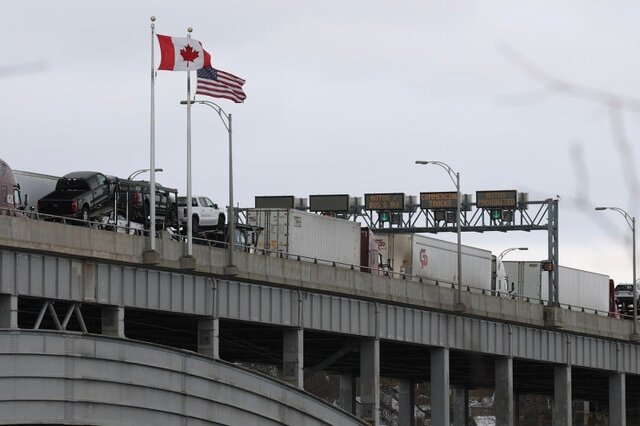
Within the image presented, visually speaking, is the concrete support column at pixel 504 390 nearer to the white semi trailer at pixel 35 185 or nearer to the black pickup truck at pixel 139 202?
the black pickup truck at pixel 139 202

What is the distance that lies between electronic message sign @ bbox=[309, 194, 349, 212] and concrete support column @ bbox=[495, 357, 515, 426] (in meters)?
30.9

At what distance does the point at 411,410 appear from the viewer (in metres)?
120

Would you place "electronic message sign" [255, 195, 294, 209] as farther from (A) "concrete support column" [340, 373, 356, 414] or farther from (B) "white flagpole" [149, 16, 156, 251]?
(B) "white flagpole" [149, 16, 156, 251]

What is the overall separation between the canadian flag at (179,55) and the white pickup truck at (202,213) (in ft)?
36.8

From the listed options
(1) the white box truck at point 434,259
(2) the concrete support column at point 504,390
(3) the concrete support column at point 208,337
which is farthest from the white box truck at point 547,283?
(3) the concrete support column at point 208,337

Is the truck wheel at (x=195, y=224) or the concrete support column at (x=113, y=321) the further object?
the truck wheel at (x=195, y=224)

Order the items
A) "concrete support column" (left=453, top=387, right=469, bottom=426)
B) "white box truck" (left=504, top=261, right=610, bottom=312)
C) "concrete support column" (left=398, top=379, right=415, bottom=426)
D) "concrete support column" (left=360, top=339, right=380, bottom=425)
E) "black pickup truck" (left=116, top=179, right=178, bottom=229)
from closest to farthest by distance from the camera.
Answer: "black pickup truck" (left=116, top=179, right=178, bottom=229) → "concrete support column" (left=360, top=339, right=380, bottom=425) → "white box truck" (left=504, top=261, right=610, bottom=312) → "concrete support column" (left=398, top=379, right=415, bottom=426) → "concrete support column" (left=453, top=387, right=469, bottom=426)

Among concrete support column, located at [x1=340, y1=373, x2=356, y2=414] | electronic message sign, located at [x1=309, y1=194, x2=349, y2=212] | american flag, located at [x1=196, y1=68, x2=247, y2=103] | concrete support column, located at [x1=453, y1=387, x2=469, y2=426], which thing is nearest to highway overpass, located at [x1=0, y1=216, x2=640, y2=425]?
concrete support column, located at [x1=340, y1=373, x2=356, y2=414]

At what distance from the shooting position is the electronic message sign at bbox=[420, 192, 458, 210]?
114 m

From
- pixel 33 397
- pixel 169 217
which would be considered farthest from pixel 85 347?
pixel 169 217

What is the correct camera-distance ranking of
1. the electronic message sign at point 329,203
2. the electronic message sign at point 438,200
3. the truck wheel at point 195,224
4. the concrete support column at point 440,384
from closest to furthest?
the truck wheel at point 195,224 → the concrete support column at point 440,384 → the electronic message sign at point 438,200 → the electronic message sign at point 329,203

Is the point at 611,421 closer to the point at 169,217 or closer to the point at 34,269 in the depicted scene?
the point at 169,217

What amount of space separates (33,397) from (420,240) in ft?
113

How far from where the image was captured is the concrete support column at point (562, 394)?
9162 centimetres
